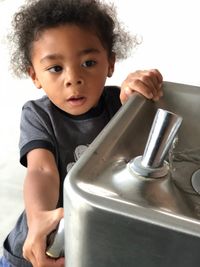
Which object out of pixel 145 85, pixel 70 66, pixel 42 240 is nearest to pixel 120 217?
pixel 42 240

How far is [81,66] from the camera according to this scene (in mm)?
601

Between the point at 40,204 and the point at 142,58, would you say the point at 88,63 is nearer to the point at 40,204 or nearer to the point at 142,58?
the point at 40,204

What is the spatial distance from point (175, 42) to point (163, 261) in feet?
3.95

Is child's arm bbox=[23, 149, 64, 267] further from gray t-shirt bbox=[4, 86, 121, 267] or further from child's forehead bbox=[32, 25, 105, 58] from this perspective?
child's forehead bbox=[32, 25, 105, 58]

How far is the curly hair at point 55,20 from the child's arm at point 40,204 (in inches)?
7.7

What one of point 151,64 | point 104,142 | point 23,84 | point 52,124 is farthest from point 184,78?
point 104,142

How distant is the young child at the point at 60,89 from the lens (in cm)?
54

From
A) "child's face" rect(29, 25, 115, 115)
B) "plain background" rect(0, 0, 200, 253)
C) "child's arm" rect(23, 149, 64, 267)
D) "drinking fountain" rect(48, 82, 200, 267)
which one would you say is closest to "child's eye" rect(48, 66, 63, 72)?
"child's face" rect(29, 25, 115, 115)

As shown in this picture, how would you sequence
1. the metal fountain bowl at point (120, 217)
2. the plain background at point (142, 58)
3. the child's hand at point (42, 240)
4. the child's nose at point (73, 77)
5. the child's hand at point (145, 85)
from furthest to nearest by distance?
the plain background at point (142, 58) < the child's nose at point (73, 77) < the child's hand at point (145, 85) < the child's hand at point (42, 240) < the metal fountain bowl at point (120, 217)

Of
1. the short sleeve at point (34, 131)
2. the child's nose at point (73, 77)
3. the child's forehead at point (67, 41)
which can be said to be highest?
the child's forehead at point (67, 41)

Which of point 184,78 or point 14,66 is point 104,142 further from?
point 184,78

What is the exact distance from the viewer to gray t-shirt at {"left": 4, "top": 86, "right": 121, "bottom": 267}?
0.64 meters

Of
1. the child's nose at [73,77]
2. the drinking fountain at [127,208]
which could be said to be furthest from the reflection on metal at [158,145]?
the child's nose at [73,77]

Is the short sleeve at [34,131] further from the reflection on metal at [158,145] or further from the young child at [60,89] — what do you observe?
the reflection on metal at [158,145]
